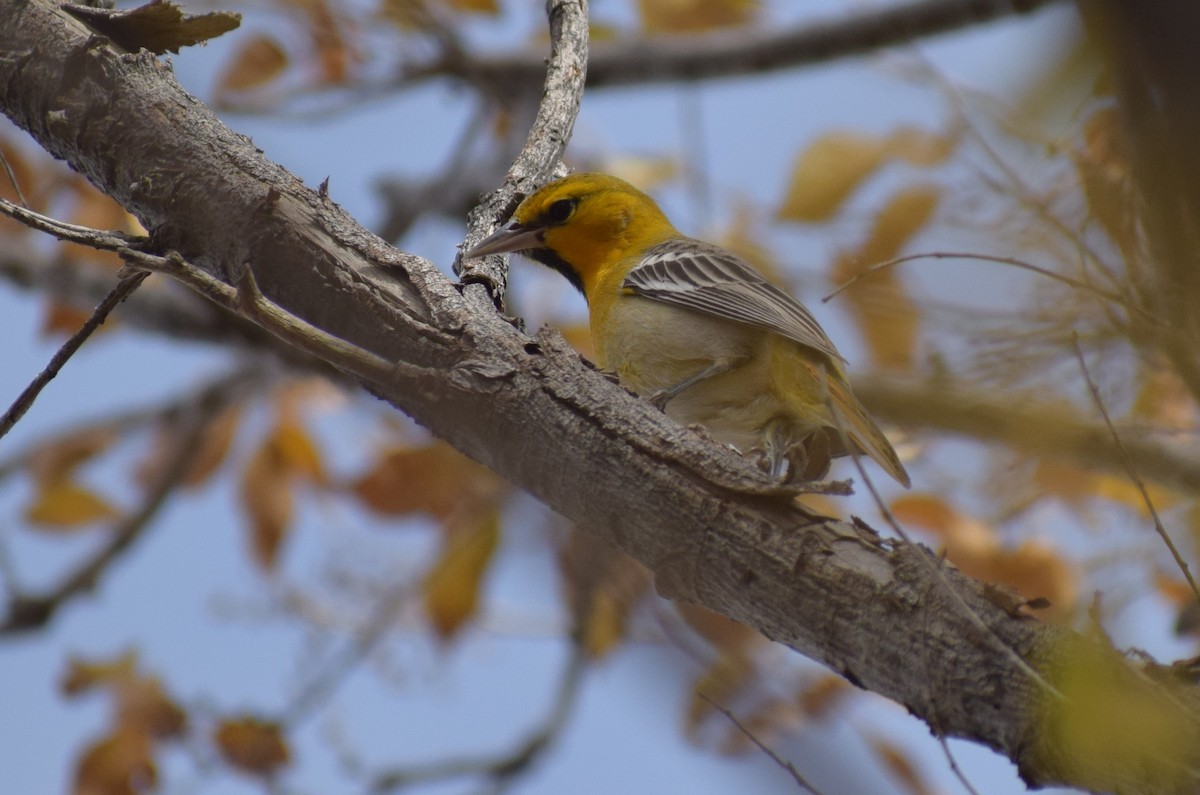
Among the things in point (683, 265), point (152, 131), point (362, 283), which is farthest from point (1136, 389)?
point (152, 131)

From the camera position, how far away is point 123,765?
6211mm

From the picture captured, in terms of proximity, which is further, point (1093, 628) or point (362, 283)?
point (362, 283)

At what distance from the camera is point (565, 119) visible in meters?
4.50

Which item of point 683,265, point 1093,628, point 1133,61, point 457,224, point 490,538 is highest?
point 457,224

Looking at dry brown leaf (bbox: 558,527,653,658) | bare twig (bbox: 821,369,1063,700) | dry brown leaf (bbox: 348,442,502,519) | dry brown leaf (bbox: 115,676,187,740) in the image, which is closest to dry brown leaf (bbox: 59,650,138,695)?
dry brown leaf (bbox: 115,676,187,740)

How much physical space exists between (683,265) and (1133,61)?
16.7 feet

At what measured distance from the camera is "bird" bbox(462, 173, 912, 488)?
505 centimetres

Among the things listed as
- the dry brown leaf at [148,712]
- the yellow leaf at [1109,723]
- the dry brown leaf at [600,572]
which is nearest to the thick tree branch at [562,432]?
the yellow leaf at [1109,723]

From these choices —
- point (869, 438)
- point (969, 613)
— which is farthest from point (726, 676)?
point (869, 438)

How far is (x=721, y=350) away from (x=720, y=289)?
37 cm

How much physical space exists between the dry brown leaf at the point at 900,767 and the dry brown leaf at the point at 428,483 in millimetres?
2849

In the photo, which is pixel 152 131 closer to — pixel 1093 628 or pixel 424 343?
pixel 424 343

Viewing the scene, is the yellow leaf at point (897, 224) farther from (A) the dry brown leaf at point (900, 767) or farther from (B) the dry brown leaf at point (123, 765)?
(B) the dry brown leaf at point (123, 765)

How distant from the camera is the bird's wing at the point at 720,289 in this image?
16.9ft
